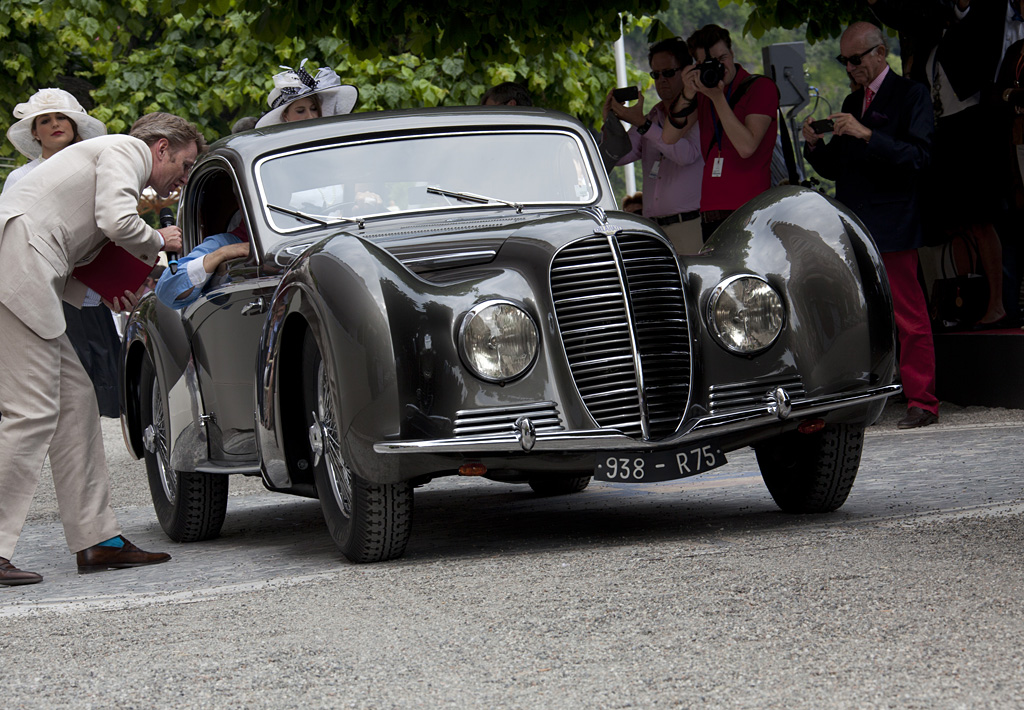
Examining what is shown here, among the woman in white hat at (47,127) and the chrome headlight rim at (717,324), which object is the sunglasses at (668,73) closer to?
the woman in white hat at (47,127)

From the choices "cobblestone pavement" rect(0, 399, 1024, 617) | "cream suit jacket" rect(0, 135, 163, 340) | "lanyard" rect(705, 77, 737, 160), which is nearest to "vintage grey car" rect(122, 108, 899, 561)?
"cobblestone pavement" rect(0, 399, 1024, 617)

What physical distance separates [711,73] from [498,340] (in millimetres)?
3755

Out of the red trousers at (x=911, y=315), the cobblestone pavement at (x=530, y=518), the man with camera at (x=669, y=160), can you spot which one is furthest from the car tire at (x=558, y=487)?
the red trousers at (x=911, y=315)

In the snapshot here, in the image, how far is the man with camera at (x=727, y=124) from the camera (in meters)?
8.05

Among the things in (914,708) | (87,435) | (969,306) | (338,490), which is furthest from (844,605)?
(969,306)

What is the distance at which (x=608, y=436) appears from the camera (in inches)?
198

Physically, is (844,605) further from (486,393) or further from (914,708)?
(486,393)

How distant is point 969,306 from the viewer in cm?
1002

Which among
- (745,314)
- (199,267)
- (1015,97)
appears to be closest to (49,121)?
(199,267)

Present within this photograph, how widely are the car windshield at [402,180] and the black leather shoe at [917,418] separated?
341 cm

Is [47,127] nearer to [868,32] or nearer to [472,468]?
[472,468]

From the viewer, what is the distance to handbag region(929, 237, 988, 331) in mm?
10023

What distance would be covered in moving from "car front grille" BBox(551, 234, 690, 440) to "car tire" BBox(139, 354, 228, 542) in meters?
2.32

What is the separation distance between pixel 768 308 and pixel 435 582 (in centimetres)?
162
